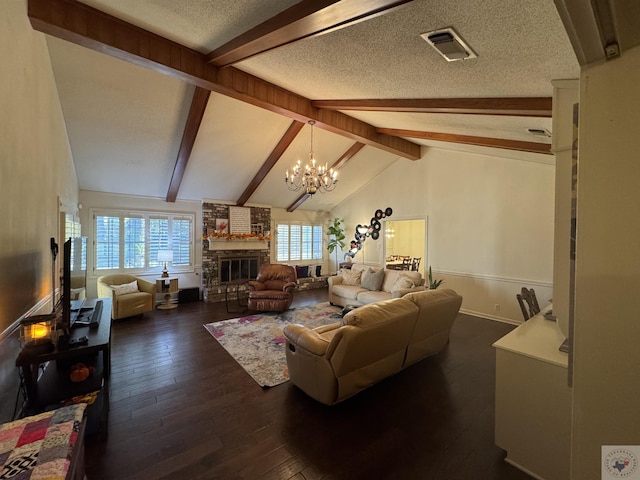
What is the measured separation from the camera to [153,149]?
16.6 feet

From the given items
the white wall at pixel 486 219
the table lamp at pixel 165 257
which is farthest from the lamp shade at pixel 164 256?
the white wall at pixel 486 219

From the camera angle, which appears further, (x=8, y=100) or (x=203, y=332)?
(x=203, y=332)

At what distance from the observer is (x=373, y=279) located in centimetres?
586

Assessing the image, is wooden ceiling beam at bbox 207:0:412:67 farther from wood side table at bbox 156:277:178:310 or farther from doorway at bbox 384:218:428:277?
doorway at bbox 384:218:428:277

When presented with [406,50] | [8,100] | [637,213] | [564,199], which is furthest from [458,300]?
[8,100]

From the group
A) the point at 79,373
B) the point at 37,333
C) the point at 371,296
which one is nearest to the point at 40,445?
the point at 37,333

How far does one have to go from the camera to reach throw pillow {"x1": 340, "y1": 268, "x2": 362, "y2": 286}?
6.29 meters

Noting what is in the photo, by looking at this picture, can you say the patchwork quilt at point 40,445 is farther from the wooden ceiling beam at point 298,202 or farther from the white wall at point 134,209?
the wooden ceiling beam at point 298,202

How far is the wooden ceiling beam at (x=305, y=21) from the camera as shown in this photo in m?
1.76

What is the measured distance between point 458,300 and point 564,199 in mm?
2371

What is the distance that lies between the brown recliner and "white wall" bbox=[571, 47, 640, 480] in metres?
5.21

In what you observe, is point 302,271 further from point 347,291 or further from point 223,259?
point 347,291

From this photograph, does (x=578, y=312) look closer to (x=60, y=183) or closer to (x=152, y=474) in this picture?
(x=152, y=474)

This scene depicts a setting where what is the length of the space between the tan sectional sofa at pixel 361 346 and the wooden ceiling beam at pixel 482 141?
2.65m
